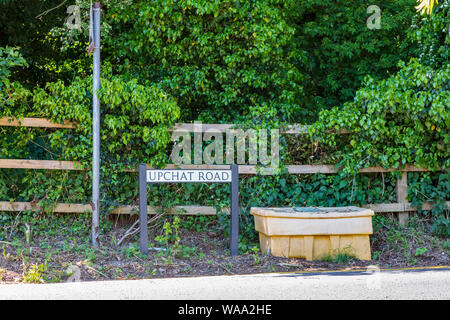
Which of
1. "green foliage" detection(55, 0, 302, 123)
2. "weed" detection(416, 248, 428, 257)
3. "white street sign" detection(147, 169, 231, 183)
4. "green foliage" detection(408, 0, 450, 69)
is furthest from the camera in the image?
"green foliage" detection(55, 0, 302, 123)

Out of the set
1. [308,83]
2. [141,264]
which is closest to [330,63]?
[308,83]

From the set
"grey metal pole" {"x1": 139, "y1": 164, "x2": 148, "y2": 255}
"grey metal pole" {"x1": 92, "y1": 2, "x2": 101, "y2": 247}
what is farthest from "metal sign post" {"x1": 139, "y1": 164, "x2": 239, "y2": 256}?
"grey metal pole" {"x1": 92, "y1": 2, "x2": 101, "y2": 247}

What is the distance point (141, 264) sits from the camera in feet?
19.4

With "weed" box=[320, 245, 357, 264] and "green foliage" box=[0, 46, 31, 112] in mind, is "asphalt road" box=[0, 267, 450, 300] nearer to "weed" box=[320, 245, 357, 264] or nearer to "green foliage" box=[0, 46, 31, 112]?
"weed" box=[320, 245, 357, 264]

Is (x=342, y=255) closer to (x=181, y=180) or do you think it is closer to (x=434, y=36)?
(x=181, y=180)

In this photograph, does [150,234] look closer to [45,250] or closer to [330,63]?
[45,250]

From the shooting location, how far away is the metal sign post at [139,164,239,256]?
6336 millimetres

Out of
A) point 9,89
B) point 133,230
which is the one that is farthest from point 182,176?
point 9,89

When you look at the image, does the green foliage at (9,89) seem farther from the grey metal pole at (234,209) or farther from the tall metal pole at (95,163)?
the grey metal pole at (234,209)

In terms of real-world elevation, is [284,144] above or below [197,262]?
above

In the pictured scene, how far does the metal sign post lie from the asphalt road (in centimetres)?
114

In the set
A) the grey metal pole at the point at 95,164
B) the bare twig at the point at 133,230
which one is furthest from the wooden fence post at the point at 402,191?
the grey metal pole at the point at 95,164

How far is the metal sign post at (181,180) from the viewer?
634 centimetres

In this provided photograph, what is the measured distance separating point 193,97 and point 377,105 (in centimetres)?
335
